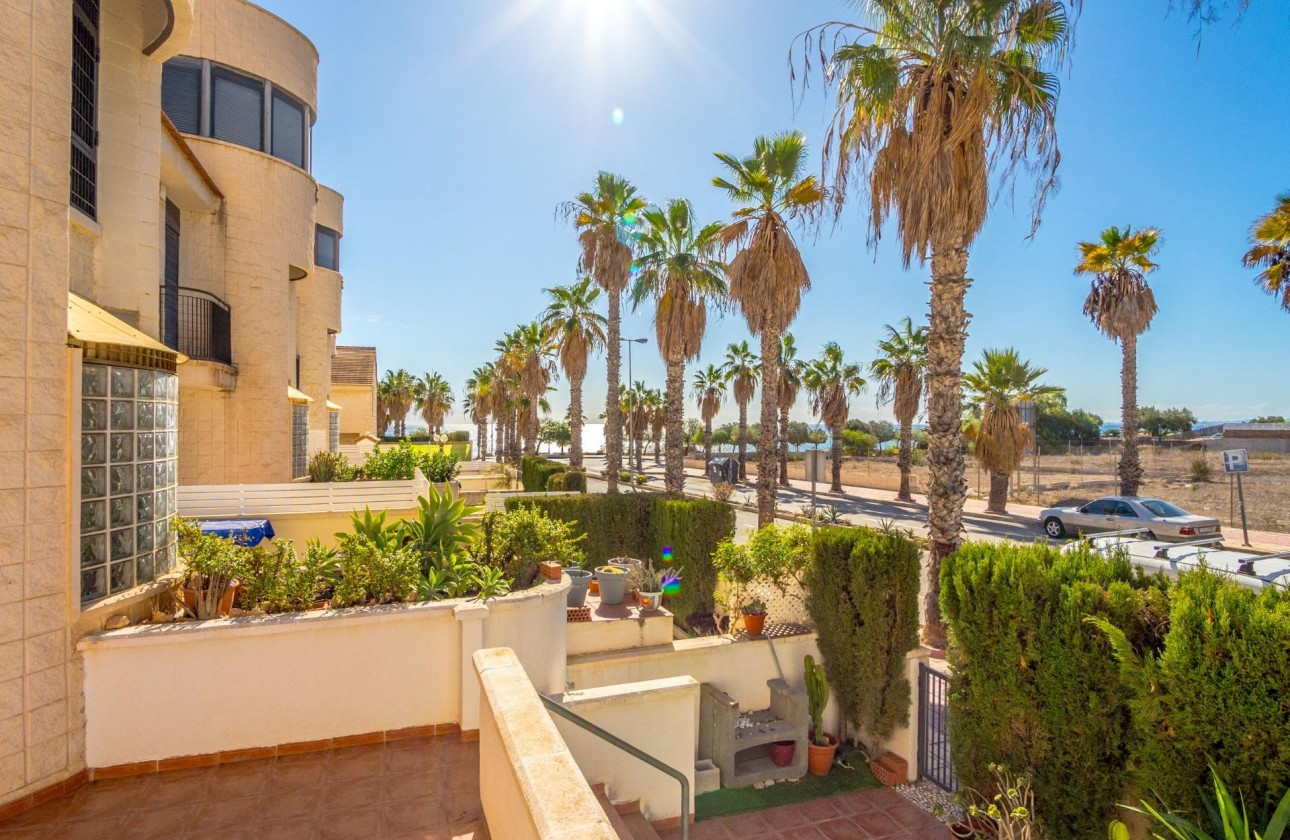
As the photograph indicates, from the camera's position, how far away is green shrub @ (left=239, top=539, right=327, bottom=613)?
17.8ft

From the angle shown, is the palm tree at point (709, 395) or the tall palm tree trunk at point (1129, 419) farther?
the palm tree at point (709, 395)

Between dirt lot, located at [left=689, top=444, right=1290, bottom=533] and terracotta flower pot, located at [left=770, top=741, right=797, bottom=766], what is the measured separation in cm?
2209

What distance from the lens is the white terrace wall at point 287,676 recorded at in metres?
4.68

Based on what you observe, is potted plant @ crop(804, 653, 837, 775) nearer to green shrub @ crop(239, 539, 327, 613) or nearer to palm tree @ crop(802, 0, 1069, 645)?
palm tree @ crop(802, 0, 1069, 645)

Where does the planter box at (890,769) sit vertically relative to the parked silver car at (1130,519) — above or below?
below

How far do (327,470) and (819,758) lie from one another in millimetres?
13804

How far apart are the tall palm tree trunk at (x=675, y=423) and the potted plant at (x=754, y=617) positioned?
9.47 meters

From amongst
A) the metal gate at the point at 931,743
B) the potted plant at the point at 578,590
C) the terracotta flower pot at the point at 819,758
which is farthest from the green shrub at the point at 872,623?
the potted plant at the point at 578,590

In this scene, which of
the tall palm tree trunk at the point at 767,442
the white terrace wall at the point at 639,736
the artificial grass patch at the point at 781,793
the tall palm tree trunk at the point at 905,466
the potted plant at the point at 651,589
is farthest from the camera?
the tall palm tree trunk at the point at 905,466

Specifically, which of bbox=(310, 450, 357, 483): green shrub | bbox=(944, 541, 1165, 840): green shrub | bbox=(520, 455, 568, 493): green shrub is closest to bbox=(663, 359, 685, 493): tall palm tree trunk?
bbox=(520, 455, 568, 493): green shrub

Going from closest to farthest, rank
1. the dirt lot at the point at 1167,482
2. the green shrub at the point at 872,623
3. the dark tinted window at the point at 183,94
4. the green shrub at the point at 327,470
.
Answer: the green shrub at the point at 872,623 < the dark tinted window at the point at 183,94 < the green shrub at the point at 327,470 < the dirt lot at the point at 1167,482

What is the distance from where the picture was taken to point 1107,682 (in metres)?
5.26

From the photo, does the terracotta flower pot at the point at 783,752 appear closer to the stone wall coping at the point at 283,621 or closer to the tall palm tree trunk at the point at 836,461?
the stone wall coping at the point at 283,621

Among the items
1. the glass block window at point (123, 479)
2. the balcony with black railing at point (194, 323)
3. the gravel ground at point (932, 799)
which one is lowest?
the gravel ground at point (932, 799)
